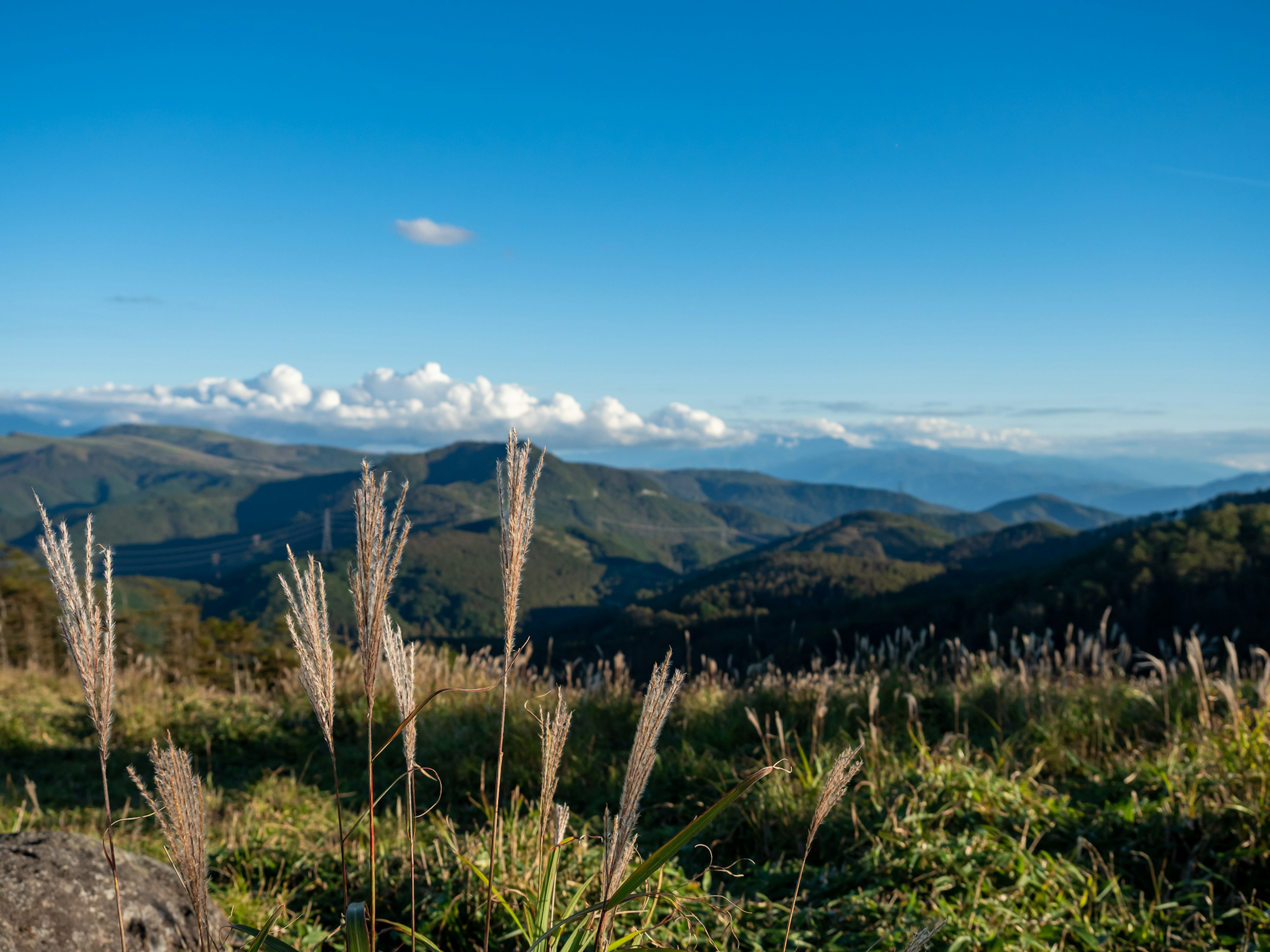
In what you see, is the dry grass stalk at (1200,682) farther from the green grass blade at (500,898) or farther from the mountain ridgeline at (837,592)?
the green grass blade at (500,898)

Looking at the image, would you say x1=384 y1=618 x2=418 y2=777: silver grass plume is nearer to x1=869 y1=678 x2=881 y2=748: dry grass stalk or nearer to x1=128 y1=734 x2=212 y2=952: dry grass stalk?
x1=128 y1=734 x2=212 y2=952: dry grass stalk

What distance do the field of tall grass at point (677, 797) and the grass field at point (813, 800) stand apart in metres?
0.02

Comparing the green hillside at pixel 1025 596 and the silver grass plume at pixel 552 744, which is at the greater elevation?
the silver grass plume at pixel 552 744

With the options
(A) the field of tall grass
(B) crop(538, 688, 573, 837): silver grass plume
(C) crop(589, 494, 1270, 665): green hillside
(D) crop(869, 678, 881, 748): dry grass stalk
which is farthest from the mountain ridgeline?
(D) crop(869, 678, 881, 748): dry grass stalk

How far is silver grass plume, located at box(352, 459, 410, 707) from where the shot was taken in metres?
1.37

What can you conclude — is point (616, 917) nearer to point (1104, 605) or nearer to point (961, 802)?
point (961, 802)

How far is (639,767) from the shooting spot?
4.79ft

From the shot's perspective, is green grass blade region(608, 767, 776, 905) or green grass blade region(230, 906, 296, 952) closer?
green grass blade region(608, 767, 776, 905)

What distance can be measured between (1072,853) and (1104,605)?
51800mm

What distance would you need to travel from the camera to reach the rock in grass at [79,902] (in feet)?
7.59

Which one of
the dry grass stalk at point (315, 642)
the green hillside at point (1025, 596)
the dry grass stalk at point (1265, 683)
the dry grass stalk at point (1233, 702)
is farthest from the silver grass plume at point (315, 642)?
the green hillside at point (1025, 596)

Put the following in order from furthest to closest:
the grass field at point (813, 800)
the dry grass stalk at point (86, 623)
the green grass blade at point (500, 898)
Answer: the grass field at point (813, 800), the green grass blade at point (500, 898), the dry grass stalk at point (86, 623)

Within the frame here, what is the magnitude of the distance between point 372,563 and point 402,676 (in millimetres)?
529

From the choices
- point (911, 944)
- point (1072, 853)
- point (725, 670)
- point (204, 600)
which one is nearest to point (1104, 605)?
point (725, 670)
